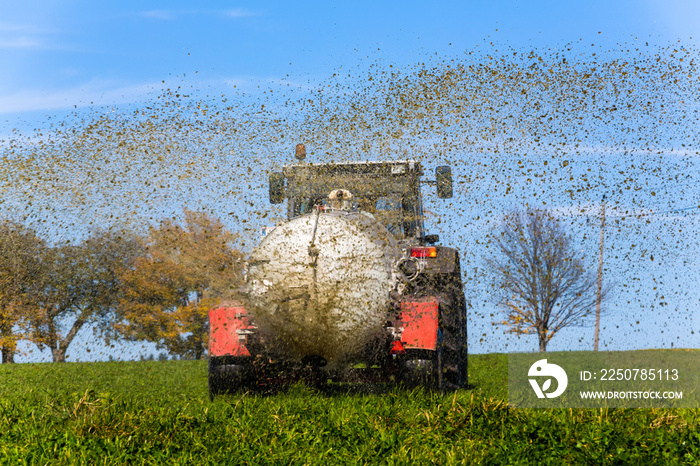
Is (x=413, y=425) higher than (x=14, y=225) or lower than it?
lower

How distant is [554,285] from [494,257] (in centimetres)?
385

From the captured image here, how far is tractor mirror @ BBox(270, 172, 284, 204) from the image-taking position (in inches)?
366

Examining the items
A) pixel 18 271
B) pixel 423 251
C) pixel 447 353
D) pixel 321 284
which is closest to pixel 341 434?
pixel 321 284

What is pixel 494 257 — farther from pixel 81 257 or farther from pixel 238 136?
pixel 81 257

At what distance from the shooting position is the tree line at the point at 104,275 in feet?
27.9

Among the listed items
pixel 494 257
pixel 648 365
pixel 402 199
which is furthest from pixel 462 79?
pixel 648 365

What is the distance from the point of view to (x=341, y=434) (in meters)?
6.00

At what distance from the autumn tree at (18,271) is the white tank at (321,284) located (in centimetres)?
504

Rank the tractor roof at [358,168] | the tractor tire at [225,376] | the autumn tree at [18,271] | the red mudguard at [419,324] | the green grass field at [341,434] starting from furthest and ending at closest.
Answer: the autumn tree at [18,271]
the tractor roof at [358,168]
the tractor tire at [225,376]
the red mudguard at [419,324]
the green grass field at [341,434]

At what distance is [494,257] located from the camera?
10.9 m

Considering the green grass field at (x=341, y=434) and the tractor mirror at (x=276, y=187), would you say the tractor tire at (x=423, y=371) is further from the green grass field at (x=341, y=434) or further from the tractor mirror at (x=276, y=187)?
the tractor mirror at (x=276, y=187)

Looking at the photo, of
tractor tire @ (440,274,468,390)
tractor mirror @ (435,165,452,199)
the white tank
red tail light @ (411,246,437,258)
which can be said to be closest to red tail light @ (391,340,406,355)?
the white tank

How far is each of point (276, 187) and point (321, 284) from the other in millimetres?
2213

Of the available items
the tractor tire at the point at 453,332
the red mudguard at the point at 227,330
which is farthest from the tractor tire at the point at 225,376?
the tractor tire at the point at 453,332
